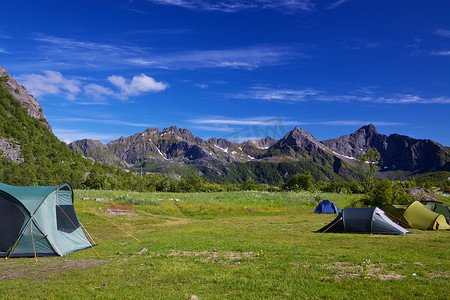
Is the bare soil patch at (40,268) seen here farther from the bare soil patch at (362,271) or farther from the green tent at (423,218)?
the green tent at (423,218)

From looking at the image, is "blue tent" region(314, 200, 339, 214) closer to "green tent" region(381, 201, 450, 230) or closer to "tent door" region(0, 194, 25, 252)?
"green tent" region(381, 201, 450, 230)

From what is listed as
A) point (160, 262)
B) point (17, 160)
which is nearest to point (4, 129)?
point (17, 160)

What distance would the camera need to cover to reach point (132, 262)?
13.9 metres

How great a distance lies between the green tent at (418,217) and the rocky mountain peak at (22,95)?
197 m

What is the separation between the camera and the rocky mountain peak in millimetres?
173125

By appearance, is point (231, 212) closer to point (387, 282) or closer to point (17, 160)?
point (387, 282)

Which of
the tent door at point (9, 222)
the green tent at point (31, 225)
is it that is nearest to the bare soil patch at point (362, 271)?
the green tent at point (31, 225)

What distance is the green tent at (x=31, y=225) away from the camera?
15.4 m

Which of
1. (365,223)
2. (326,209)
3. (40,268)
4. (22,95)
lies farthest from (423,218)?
(22,95)

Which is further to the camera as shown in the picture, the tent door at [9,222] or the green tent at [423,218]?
the green tent at [423,218]

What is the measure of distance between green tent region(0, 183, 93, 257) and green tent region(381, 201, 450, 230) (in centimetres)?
2590

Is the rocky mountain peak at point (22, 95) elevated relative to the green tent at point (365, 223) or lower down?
elevated

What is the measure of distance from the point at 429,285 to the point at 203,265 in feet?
27.5

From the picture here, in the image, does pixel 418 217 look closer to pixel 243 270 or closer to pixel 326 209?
pixel 326 209
